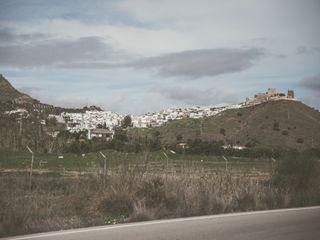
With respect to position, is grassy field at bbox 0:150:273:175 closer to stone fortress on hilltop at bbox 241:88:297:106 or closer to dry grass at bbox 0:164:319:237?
dry grass at bbox 0:164:319:237

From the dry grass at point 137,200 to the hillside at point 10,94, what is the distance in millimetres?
97803

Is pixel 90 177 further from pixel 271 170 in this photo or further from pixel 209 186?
pixel 271 170

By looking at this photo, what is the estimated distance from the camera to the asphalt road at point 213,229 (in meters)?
8.89

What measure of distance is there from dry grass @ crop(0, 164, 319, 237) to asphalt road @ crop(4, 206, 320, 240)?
0.97 m

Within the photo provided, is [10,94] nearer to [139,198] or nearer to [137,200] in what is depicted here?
[139,198]

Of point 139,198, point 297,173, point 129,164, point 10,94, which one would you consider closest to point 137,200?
point 139,198

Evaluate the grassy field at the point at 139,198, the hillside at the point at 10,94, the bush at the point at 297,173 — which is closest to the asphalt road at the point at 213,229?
the grassy field at the point at 139,198

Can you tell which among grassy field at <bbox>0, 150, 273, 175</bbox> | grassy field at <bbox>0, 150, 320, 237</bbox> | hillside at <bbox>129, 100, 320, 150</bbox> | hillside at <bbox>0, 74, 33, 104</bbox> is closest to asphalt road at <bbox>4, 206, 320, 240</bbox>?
grassy field at <bbox>0, 150, 320, 237</bbox>

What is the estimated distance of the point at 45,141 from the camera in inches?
2724

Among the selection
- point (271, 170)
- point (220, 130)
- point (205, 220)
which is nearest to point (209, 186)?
point (205, 220)

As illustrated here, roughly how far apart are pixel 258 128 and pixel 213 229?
91.3m

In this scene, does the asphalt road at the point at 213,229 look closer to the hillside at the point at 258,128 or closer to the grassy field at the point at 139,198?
the grassy field at the point at 139,198

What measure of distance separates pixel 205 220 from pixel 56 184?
10.5m

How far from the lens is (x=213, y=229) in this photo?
385 inches
